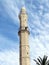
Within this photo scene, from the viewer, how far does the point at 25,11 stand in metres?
39.9

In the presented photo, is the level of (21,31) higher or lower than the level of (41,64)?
higher

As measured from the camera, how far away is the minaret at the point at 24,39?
116 ft

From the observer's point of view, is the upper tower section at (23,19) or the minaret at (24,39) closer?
the minaret at (24,39)

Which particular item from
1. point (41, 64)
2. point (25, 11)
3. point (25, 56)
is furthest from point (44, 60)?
point (25, 11)

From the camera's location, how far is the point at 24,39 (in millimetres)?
36719

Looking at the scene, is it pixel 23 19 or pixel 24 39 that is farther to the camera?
pixel 23 19

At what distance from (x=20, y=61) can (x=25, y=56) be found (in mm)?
1347

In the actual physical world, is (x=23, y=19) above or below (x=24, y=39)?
above

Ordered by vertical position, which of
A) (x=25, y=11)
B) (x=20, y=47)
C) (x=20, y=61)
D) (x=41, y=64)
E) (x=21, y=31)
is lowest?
(x=41, y=64)

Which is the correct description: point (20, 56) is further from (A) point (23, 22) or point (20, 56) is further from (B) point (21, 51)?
(A) point (23, 22)

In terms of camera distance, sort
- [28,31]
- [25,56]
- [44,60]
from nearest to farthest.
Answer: [44,60] < [25,56] < [28,31]

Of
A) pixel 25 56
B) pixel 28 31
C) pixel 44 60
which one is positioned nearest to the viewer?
pixel 44 60

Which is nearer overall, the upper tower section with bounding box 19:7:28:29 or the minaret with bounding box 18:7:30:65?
the minaret with bounding box 18:7:30:65

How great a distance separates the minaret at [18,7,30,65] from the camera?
35.2 metres
